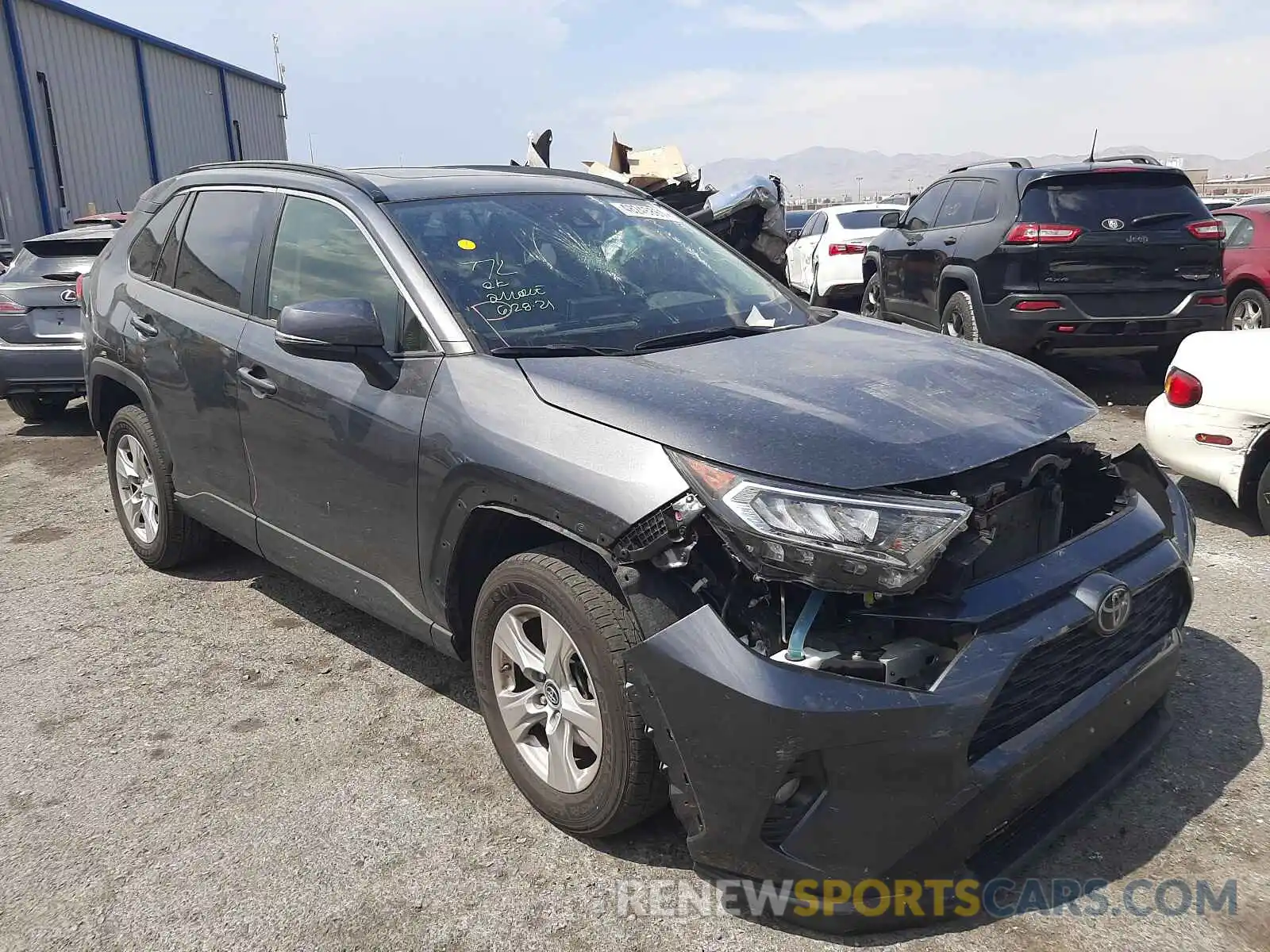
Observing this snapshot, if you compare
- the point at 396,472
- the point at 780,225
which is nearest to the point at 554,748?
the point at 396,472

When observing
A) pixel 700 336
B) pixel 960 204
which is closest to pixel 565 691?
pixel 700 336

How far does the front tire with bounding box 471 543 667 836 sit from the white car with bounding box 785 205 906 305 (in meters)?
9.61

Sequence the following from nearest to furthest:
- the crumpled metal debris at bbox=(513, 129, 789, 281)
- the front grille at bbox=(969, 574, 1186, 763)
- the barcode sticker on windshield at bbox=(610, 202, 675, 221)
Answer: the front grille at bbox=(969, 574, 1186, 763)
the barcode sticker on windshield at bbox=(610, 202, 675, 221)
the crumpled metal debris at bbox=(513, 129, 789, 281)

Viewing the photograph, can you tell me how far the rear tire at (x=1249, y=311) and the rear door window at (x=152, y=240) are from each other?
28.0ft

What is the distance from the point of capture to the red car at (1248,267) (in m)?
8.69

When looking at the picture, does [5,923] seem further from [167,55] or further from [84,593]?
[167,55]

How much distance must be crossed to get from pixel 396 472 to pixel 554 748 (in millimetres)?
980

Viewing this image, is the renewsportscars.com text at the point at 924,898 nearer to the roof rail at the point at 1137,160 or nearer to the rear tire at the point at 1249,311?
the roof rail at the point at 1137,160

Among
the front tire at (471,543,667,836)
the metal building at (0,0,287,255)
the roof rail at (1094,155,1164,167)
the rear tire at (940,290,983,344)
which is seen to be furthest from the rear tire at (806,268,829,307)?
the metal building at (0,0,287,255)

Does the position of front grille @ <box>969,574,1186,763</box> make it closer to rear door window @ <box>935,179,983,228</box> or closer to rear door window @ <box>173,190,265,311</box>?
rear door window @ <box>173,190,265,311</box>

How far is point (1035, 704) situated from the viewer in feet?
7.64

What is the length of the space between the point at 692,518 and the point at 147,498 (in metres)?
3.66

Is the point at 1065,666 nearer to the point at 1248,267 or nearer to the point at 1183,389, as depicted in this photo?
the point at 1183,389

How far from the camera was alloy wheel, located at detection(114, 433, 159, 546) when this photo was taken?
4777 mm
